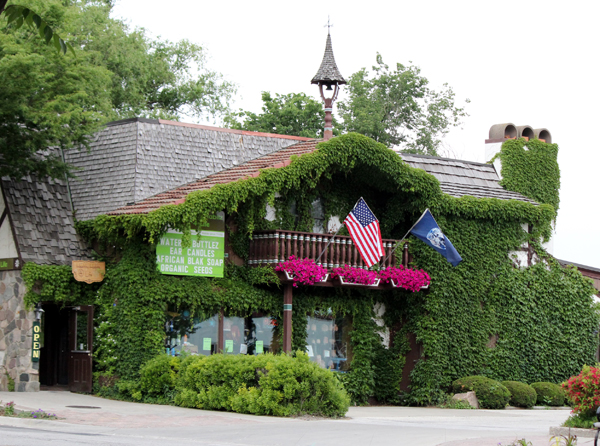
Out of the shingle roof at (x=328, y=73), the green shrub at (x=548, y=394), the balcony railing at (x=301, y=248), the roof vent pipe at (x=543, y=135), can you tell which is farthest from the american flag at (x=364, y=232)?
the roof vent pipe at (x=543, y=135)

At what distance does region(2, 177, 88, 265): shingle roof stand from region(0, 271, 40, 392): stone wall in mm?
789

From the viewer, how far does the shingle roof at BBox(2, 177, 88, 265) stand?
19.8 meters

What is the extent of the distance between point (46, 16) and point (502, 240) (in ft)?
44.9

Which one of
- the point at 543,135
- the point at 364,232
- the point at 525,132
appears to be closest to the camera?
the point at 364,232

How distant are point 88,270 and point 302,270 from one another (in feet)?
17.0

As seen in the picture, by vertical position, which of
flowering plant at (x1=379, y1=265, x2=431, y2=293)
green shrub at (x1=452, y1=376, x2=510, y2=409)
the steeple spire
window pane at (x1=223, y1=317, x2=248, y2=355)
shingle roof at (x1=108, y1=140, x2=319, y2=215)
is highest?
the steeple spire

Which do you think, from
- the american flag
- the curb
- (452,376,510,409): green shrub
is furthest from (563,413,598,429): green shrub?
the american flag

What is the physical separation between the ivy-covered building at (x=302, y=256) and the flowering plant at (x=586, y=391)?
7.84m

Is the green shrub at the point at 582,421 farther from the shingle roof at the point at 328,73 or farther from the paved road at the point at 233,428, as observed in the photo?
the shingle roof at the point at 328,73

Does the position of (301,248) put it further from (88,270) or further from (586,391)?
(586,391)

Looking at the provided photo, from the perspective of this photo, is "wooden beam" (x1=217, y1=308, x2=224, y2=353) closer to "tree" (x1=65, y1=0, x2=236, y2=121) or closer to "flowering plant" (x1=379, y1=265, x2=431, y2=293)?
"flowering plant" (x1=379, y1=265, x2=431, y2=293)

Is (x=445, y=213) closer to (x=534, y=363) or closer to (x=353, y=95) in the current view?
(x=534, y=363)

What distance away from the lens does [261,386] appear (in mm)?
16312

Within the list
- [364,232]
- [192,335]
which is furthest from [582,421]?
[192,335]
